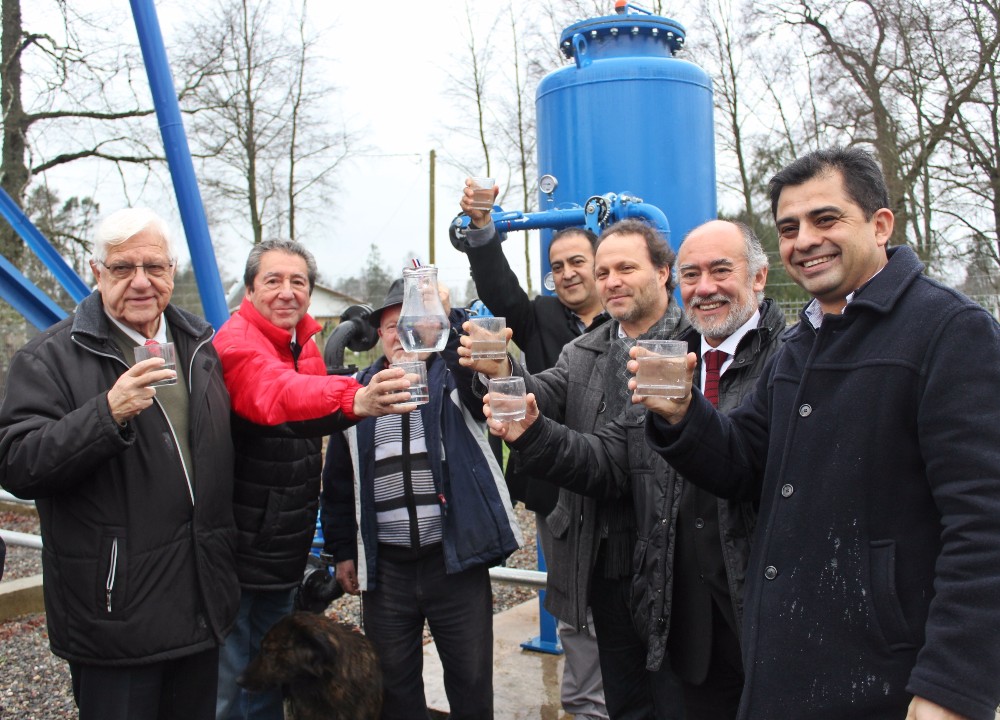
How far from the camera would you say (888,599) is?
1.67 metres

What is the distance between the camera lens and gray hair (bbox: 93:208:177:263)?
7.97 feet

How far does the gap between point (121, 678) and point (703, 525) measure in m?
1.76

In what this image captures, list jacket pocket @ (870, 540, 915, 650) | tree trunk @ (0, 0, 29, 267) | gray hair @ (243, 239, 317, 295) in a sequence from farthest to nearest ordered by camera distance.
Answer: tree trunk @ (0, 0, 29, 267) → gray hair @ (243, 239, 317, 295) → jacket pocket @ (870, 540, 915, 650)

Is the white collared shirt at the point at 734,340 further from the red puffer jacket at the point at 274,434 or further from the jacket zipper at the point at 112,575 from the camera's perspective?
the jacket zipper at the point at 112,575

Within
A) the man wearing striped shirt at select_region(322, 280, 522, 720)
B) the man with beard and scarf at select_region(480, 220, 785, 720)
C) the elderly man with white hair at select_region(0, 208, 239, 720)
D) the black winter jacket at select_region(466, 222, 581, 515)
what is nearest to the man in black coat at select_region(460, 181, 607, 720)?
the black winter jacket at select_region(466, 222, 581, 515)

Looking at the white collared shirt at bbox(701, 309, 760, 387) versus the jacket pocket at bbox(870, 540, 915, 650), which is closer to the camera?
the jacket pocket at bbox(870, 540, 915, 650)

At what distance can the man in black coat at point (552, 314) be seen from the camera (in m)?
3.53

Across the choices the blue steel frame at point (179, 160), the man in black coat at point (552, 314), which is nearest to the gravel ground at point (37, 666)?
the man in black coat at point (552, 314)

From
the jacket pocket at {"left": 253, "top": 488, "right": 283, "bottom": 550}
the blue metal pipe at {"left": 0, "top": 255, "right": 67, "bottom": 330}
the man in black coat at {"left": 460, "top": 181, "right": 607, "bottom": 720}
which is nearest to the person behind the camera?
the jacket pocket at {"left": 253, "top": 488, "right": 283, "bottom": 550}

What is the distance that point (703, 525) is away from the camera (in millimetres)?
2348

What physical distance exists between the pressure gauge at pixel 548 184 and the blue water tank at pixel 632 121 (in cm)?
4

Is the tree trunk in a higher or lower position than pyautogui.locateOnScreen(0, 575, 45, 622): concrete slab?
higher

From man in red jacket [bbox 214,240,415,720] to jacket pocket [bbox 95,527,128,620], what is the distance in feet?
1.94

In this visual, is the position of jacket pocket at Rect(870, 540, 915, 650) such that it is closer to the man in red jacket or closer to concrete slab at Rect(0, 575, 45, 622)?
the man in red jacket
